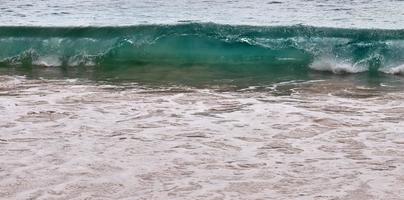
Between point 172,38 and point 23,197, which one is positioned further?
point 172,38

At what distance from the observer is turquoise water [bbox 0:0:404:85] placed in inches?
313

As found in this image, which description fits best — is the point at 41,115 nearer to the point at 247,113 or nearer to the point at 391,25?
the point at 247,113

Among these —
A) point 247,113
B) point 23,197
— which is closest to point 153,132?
point 247,113

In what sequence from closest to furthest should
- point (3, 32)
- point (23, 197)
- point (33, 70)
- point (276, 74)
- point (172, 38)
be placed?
point (23, 197), point (276, 74), point (33, 70), point (172, 38), point (3, 32)

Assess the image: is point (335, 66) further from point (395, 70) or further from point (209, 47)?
point (209, 47)

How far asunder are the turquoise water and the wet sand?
4.81 feet

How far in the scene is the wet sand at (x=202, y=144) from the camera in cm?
339

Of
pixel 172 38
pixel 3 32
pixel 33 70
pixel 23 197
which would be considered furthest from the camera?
pixel 3 32

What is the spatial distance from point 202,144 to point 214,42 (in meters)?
5.03

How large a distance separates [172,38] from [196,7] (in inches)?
82.1

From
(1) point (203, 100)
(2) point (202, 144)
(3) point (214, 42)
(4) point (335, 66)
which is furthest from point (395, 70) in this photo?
(2) point (202, 144)

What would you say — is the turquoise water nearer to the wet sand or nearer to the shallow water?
the shallow water

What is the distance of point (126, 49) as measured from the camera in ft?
31.3

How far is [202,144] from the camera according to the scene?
4.27 meters
